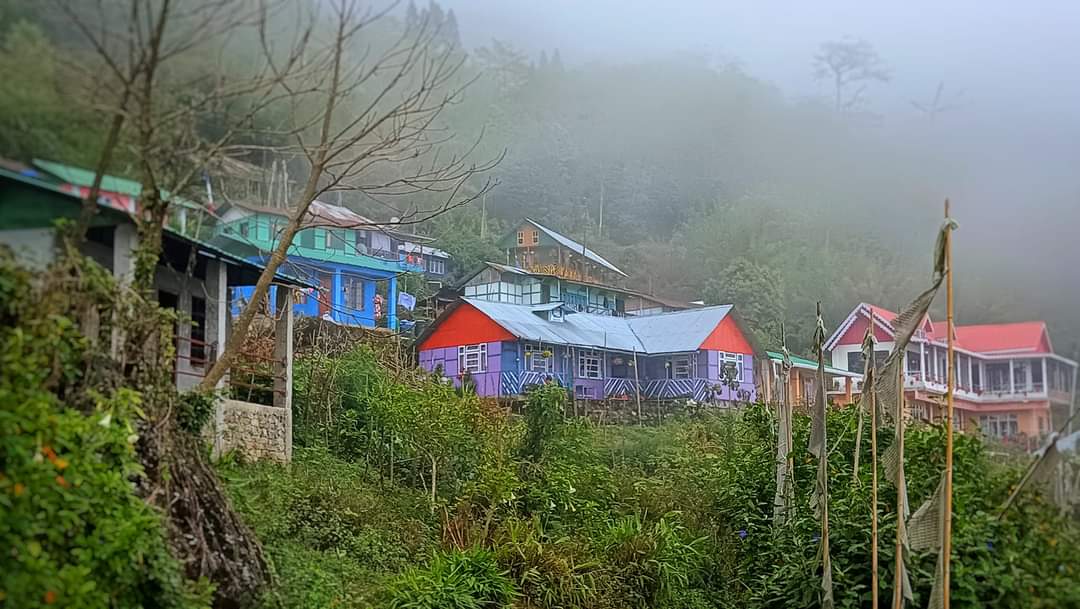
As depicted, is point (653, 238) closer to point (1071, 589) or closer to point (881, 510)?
point (881, 510)

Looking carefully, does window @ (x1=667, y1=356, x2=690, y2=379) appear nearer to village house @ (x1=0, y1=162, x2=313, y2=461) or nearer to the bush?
village house @ (x1=0, y1=162, x2=313, y2=461)

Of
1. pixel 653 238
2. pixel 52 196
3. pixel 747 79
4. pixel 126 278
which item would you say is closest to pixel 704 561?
pixel 653 238

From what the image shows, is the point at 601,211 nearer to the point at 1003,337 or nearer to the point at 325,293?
the point at 325,293

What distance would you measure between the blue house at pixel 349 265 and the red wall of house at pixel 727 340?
298 cm

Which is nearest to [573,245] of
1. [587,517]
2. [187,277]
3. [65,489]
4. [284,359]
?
[587,517]

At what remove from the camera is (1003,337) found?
296 inches

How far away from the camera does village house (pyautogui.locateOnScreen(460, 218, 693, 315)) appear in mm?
9070

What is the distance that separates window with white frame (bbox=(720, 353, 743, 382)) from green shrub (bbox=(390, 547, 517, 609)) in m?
4.03

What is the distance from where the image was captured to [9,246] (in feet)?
12.6

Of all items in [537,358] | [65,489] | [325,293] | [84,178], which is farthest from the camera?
[537,358]

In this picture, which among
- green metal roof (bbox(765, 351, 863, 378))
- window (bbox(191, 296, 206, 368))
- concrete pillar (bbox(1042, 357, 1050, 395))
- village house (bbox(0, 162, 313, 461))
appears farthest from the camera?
green metal roof (bbox(765, 351, 863, 378))

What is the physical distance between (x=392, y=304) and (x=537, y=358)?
4.57 feet

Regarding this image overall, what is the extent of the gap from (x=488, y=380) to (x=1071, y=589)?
17.2 ft

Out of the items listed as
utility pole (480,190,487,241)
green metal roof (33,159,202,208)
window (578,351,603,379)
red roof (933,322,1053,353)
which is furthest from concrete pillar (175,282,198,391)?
red roof (933,322,1053,353)
